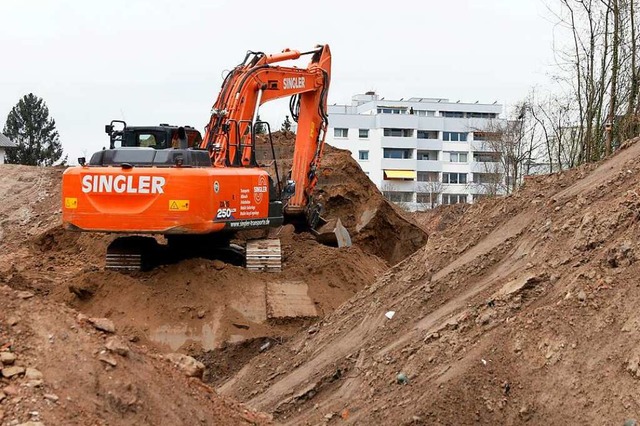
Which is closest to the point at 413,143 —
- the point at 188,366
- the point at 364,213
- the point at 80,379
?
the point at 364,213

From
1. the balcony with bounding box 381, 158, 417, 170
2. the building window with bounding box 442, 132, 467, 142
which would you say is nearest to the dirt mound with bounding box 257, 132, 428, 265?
the balcony with bounding box 381, 158, 417, 170

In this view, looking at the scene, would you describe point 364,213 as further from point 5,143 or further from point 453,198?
point 453,198

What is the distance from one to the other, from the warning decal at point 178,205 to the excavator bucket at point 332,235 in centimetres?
442

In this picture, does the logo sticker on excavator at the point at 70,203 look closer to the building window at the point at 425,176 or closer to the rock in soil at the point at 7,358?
the rock in soil at the point at 7,358

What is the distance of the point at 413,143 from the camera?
226 feet

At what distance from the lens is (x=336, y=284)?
1313cm

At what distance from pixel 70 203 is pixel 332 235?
5.16 meters

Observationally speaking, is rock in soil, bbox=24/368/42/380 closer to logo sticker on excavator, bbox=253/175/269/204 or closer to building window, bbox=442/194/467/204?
logo sticker on excavator, bbox=253/175/269/204

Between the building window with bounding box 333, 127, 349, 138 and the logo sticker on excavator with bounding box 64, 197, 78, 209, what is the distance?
5569cm

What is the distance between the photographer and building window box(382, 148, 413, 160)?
226ft

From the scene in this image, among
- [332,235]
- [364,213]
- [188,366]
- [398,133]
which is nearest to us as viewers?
[188,366]

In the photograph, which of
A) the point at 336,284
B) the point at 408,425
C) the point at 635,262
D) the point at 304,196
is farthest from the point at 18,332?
the point at 304,196

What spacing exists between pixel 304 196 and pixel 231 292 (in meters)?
3.76

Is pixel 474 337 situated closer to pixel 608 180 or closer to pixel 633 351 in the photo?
pixel 633 351
